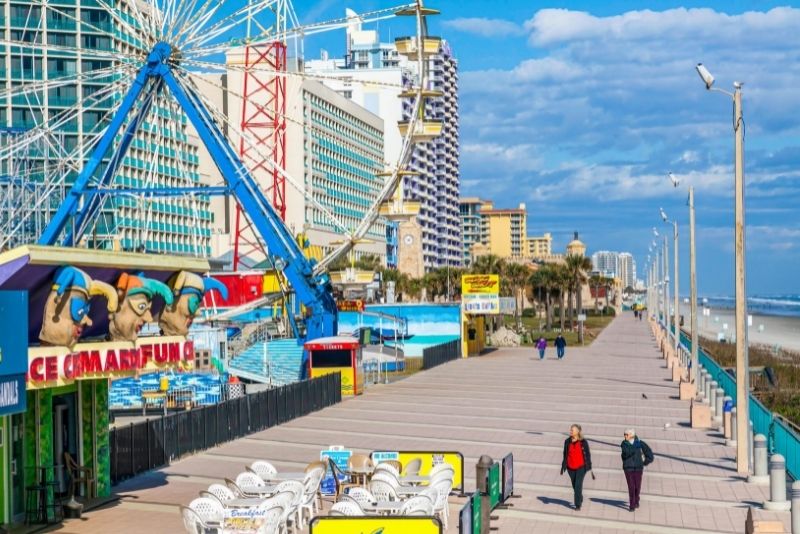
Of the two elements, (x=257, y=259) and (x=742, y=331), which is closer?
(x=742, y=331)

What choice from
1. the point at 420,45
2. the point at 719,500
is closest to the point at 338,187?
the point at 420,45

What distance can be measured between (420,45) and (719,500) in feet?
82.7

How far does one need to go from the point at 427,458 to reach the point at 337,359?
22806 millimetres

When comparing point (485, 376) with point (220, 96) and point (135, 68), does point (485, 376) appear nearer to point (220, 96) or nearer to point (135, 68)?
point (135, 68)

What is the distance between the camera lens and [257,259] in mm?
109125

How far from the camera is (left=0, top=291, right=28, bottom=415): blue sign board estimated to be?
15.7 m

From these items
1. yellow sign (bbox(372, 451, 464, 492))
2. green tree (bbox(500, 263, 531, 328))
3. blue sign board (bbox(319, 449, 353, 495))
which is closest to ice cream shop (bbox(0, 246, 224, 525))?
blue sign board (bbox(319, 449, 353, 495))

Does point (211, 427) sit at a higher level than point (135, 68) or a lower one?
lower

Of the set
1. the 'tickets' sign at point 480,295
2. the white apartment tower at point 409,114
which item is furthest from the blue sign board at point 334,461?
the white apartment tower at point 409,114

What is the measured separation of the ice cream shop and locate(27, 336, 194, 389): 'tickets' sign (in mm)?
15

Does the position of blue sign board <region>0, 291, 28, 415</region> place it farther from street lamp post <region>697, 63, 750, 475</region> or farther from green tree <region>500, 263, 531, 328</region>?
green tree <region>500, 263, 531, 328</region>

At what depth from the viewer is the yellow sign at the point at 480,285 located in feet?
232

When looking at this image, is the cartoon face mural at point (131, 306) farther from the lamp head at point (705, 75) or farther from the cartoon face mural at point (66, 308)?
the lamp head at point (705, 75)

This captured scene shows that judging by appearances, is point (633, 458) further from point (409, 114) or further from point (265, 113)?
point (409, 114)
